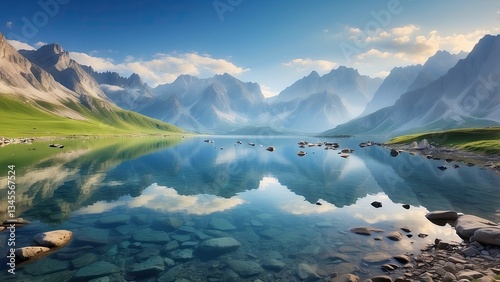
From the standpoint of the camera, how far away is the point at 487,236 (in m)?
19.8

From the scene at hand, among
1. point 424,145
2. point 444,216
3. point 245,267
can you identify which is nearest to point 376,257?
point 245,267

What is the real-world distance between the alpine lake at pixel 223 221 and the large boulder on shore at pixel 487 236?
1.51 metres

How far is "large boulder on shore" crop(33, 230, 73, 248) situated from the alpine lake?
0.68 m

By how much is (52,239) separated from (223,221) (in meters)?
13.8

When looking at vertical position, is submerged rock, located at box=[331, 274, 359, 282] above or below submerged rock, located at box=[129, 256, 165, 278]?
below

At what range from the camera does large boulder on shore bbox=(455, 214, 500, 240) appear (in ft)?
71.4

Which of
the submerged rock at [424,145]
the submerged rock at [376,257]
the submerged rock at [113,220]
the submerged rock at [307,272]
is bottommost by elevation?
the submerged rock at [307,272]

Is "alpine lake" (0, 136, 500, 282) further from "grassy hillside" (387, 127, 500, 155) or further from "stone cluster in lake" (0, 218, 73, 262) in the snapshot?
"grassy hillside" (387, 127, 500, 155)

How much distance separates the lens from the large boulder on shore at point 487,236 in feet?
63.0

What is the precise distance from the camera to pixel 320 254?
19453 millimetres

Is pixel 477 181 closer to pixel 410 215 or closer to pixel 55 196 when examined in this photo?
pixel 410 215

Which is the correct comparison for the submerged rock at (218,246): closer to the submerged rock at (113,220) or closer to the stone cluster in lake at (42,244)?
the submerged rock at (113,220)

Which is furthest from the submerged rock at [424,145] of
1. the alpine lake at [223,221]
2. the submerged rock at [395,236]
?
the submerged rock at [395,236]

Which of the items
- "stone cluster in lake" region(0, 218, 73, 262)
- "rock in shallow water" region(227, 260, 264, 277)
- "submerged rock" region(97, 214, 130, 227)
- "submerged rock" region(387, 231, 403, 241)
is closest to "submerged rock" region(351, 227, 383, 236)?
"submerged rock" region(387, 231, 403, 241)
